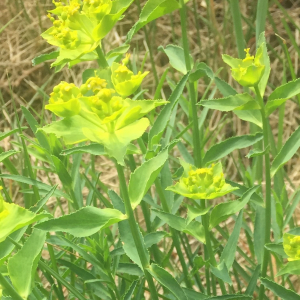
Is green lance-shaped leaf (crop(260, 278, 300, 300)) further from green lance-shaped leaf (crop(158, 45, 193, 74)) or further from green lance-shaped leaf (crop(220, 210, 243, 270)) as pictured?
green lance-shaped leaf (crop(158, 45, 193, 74))

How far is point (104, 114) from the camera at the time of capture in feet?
1.96

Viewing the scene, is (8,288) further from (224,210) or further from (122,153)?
(224,210)

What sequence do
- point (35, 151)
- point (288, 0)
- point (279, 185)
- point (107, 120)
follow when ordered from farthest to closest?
point (288, 0), point (279, 185), point (35, 151), point (107, 120)

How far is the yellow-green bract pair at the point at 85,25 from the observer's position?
26.3 inches

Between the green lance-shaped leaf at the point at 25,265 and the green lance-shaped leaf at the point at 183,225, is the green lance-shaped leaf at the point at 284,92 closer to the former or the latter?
the green lance-shaped leaf at the point at 183,225

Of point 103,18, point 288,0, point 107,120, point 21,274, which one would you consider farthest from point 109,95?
point 288,0

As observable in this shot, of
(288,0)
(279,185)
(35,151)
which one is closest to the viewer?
(35,151)

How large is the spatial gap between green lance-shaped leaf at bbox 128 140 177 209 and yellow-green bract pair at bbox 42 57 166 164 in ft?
0.20

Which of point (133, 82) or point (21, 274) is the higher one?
point (133, 82)

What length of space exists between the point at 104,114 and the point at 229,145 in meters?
0.31

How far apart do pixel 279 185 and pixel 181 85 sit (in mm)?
478

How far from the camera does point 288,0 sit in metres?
2.04

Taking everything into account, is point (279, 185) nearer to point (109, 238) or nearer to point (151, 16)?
point (109, 238)

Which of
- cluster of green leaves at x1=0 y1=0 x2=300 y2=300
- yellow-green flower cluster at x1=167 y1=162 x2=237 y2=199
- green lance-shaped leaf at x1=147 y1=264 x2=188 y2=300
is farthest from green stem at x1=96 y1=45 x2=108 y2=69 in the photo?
green lance-shaped leaf at x1=147 y1=264 x2=188 y2=300
